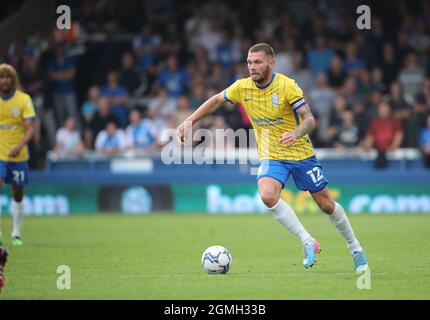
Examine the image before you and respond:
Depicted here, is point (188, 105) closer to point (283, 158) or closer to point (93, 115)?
point (93, 115)

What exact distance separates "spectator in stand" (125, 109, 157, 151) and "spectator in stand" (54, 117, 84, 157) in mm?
1195

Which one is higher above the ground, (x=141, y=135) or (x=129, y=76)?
(x=129, y=76)

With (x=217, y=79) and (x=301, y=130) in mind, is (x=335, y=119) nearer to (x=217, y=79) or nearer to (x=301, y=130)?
(x=217, y=79)

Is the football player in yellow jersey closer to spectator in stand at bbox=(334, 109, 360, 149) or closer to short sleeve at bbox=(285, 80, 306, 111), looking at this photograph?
short sleeve at bbox=(285, 80, 306, 111)

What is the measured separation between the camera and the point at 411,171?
64.4 feet

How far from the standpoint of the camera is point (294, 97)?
31.6ft

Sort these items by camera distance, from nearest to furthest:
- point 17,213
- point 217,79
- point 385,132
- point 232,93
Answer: point 232,93 < point 17,213 < point 385,132 < point 217,79

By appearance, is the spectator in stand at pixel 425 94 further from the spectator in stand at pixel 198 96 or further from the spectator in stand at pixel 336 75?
the spectator in stand at pixel 198 96

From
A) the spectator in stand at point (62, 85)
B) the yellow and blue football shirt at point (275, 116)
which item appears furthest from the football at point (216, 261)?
the spectator in stand at point (62, 85)

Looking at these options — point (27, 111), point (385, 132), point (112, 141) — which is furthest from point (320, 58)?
point (27, 111)

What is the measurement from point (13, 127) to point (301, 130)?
18.9ft

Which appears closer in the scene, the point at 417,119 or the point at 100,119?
the point at 417,119

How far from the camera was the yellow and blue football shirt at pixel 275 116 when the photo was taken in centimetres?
977
